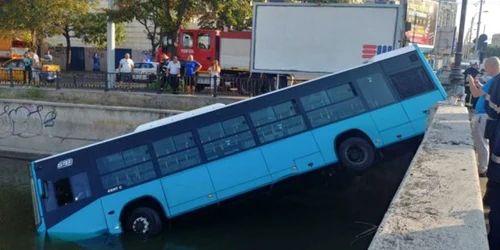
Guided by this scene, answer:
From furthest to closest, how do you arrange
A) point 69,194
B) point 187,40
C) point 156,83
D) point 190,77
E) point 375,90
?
point 187,40 → point 190,77 → point 156,83 → point 69,194 → point 375,90

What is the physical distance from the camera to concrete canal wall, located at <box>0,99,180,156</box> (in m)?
19.0

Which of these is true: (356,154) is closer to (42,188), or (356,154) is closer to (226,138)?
(226,138)

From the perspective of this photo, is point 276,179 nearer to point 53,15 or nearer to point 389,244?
point 389,244

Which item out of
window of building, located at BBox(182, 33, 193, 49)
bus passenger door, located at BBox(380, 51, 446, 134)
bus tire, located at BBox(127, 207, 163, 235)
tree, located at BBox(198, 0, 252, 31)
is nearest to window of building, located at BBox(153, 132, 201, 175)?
bus tire, located at BBox(127, 207, 163, 235)

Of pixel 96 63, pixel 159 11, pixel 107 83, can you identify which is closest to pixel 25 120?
pixel 107 83

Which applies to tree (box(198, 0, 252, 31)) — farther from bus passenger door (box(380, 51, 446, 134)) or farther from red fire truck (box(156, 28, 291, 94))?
bus passenger door (box(380, 51, 446, 134))

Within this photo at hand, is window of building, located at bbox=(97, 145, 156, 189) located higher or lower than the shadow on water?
higher

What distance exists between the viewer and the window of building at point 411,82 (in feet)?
42.0

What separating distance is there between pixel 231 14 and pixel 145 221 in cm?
1717

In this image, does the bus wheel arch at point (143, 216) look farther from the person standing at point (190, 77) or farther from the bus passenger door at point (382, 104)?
the person standing at point (190, 77)

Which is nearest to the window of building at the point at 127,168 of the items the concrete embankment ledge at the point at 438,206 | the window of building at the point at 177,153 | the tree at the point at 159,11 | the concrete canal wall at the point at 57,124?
the window of building at the point at 177,153

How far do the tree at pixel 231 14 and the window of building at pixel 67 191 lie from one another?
15.1 meters

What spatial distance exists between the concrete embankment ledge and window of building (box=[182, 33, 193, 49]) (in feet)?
71.9

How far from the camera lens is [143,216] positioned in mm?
13281
